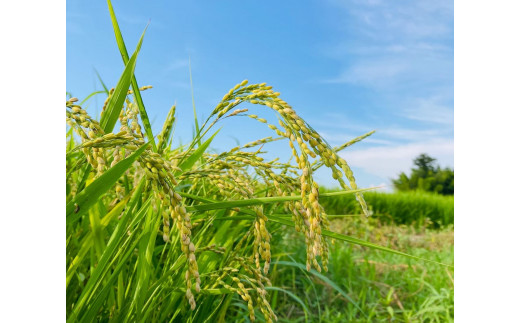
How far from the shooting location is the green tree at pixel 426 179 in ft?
62.7

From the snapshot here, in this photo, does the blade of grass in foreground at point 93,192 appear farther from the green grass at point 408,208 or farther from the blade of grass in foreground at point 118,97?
the green grass at point 408,208

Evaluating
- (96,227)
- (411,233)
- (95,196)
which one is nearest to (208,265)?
(96,227)

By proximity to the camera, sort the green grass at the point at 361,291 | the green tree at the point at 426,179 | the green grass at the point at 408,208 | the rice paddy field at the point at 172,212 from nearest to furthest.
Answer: the rice paddy field at the point at 172,212
the green grass at the point at 361,291
the green grass at the point at 408,208
the green tree at the point at 426,179

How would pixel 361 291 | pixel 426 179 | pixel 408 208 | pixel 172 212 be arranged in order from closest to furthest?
pixel 172 212
pixel 361 291
pixel 408 208
pixel 426 179

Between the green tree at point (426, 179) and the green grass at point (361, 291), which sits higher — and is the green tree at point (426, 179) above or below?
above

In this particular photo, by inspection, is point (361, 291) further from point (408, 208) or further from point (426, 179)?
point (426, 179)

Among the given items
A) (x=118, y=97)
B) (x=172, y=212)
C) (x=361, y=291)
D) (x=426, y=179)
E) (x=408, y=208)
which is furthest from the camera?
(x=426, y=179)

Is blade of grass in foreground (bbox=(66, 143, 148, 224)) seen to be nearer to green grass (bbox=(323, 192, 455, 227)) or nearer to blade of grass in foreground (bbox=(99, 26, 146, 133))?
blade of grass in foreground (bbox=(99, 26, 146, 133))

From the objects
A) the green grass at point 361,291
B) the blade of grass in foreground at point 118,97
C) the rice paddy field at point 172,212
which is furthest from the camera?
the green grass at point 361,291

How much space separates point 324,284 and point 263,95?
2359 millimetres

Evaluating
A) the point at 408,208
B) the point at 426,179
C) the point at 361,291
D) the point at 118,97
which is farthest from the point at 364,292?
the point at 426,179

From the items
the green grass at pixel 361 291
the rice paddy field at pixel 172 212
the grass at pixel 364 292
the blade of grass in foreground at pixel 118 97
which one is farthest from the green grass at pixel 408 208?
the blade of grass in foreground at pixel 118 97

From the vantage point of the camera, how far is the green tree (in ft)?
62.7

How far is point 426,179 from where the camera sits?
63.9 feet
